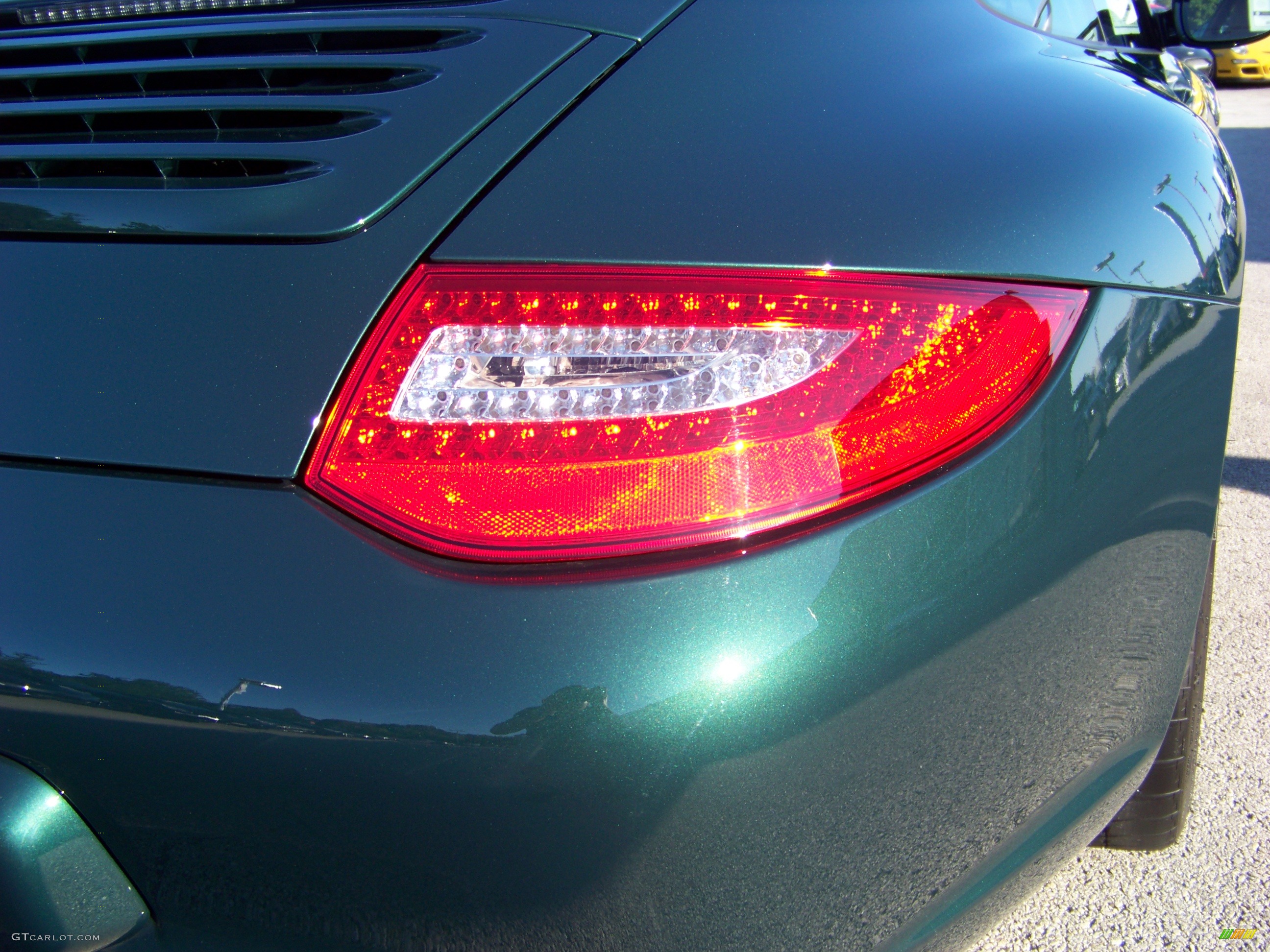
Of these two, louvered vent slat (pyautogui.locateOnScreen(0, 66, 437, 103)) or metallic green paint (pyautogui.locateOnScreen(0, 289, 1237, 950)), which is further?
louvered vent slat (pyautogui.locateOnScreen(0, 66, 437, 103))

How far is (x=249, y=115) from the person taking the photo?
3.93 feet

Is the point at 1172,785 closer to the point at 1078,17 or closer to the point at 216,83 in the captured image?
the point at 1078,17

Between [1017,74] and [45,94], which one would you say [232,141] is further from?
[1017,74]

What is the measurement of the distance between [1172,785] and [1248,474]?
226 cm

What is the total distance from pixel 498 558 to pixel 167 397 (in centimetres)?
38

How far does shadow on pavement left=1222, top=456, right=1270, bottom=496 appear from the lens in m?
3.33

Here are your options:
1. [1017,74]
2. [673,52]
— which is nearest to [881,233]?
[673,52]

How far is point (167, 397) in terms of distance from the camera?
964 millimetres

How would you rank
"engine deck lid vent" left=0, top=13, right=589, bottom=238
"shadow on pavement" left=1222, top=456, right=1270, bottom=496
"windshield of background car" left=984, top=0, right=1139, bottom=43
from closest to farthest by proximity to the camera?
"engine deck lid vent" left=0, top=13, right=589, bottom=238, "windshield of background car" left=984, top=0, right=1139, bottom=43, "shadow on pavement" left=1222, top=456, right=1270, bottom=496

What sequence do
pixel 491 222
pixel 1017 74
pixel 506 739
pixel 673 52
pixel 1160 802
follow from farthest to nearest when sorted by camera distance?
pixel 1160 802
pixel 1017 74
pixel 673 52
pixel 491 222
pixel 506 739

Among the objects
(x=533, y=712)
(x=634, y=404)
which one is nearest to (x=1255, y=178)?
(x=634, y=404)

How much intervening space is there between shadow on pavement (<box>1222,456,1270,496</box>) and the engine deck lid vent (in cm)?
314

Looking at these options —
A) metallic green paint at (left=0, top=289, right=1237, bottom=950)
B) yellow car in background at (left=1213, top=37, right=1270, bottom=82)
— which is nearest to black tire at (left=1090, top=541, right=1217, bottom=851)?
metallic green paint at (left=0, top=289, right=1237, bottom=950)

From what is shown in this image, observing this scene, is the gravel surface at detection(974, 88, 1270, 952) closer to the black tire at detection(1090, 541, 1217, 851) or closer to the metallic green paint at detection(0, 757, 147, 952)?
the black tire at detection(1090, 541, 1217, 851)
